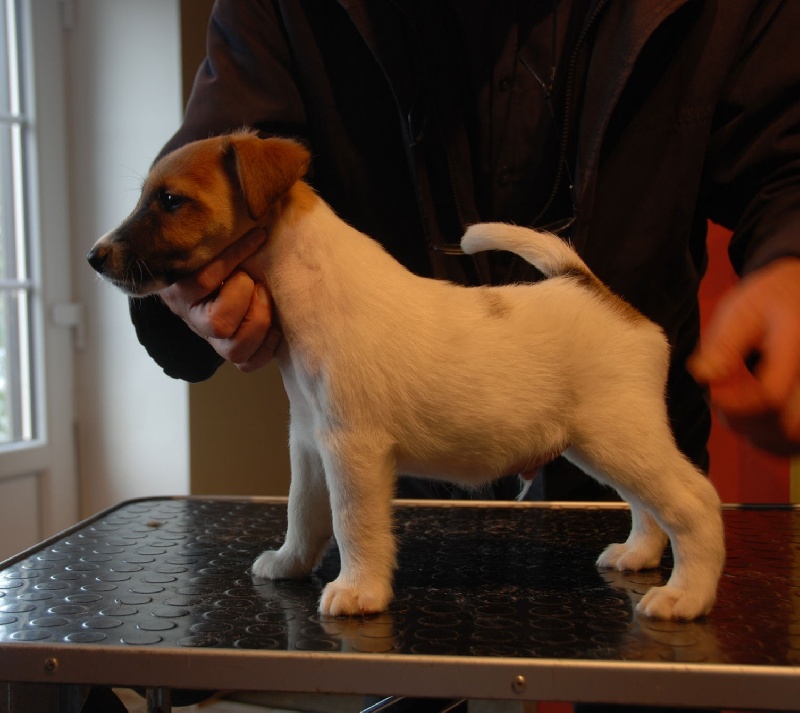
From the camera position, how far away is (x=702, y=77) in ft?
4.04

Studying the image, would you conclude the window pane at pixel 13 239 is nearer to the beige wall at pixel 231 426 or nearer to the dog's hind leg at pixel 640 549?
the beige wall at pixel 231 426

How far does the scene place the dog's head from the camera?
0.92 metres

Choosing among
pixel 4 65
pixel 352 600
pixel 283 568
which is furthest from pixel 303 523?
pixel 4 65

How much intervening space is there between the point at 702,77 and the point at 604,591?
776 millimetres

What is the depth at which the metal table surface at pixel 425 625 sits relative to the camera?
0.75m

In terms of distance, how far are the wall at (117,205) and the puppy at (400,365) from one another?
1.52m

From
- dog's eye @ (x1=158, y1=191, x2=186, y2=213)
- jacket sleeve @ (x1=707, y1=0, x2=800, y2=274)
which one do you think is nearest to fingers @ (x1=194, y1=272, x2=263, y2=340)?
dog's eye @ (x1=158, y1=191, x2=186, y2=213)

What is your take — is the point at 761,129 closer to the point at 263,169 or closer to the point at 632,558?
the point at 632,558

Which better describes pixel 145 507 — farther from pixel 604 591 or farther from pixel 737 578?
pixel 737 578

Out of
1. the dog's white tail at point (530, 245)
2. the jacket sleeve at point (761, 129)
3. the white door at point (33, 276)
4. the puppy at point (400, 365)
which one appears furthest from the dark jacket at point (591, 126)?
the white door at point (33, 276)

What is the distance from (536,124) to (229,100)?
493 millimetres

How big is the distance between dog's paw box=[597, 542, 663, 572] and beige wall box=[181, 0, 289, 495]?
5.27 ft

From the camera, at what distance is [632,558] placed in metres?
1.06

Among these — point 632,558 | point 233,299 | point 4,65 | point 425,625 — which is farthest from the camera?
point 4,65
